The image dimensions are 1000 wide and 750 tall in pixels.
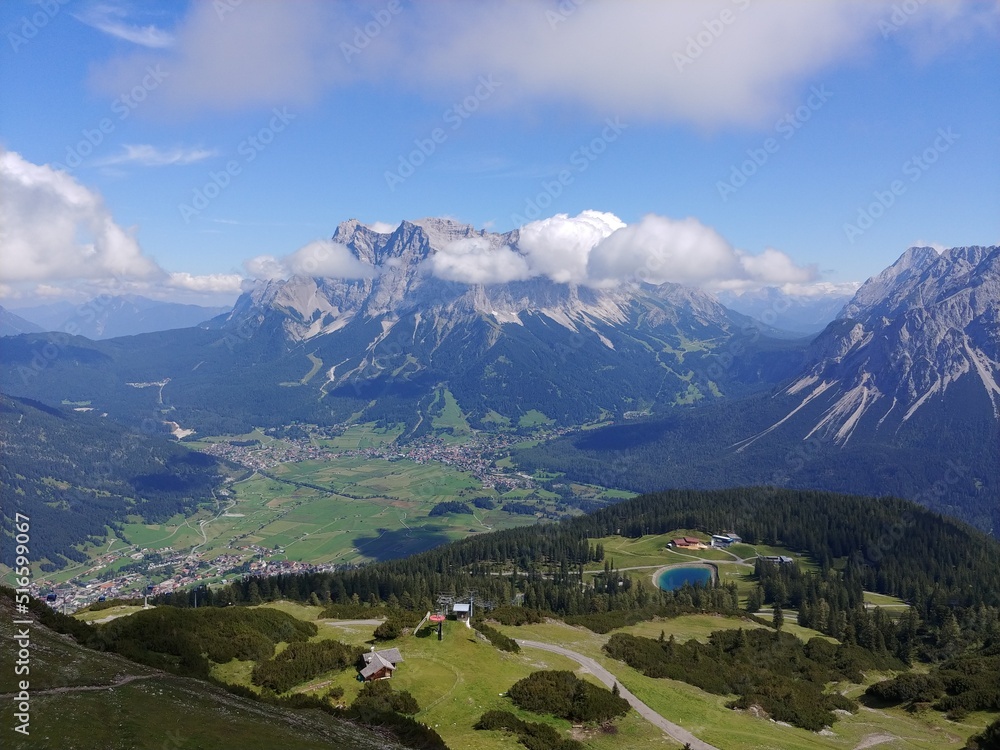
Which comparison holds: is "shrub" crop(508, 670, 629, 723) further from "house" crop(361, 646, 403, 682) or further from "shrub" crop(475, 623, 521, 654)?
"house" crop(361, 646, 403, 682)

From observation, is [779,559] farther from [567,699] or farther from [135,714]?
[135,714]

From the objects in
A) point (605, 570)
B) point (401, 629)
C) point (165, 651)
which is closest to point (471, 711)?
point (401, 629)

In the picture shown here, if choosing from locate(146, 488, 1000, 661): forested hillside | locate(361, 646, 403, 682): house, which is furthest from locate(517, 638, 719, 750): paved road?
locate(361, 646, 403, 682): house

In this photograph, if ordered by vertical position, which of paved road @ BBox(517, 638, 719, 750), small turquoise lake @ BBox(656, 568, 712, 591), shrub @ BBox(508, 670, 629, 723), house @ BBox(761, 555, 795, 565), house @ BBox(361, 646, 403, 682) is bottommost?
small turquoise lake @ BBox(656, 568, 712, 591)

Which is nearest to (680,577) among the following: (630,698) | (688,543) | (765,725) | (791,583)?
(791,583)

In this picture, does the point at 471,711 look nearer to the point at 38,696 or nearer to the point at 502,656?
the point at 502,656

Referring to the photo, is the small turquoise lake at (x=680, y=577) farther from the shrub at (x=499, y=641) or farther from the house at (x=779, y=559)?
the shrub at (x=499, y=641)

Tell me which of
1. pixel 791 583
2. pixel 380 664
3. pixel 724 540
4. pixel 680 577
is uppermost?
pixel 380 664
